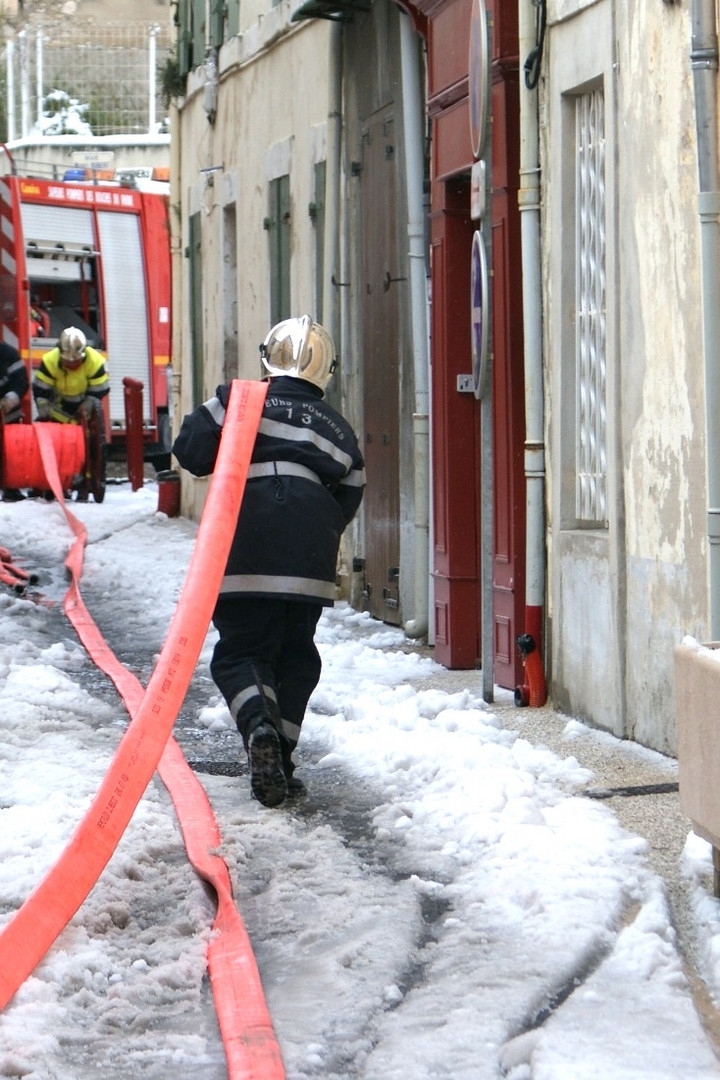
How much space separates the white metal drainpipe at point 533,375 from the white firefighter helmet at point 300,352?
1.83m

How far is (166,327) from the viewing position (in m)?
25.2

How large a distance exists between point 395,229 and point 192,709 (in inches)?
146

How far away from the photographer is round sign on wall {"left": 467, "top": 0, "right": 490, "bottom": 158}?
8367 millimetres

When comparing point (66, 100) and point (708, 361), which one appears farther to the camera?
point (66, 100)

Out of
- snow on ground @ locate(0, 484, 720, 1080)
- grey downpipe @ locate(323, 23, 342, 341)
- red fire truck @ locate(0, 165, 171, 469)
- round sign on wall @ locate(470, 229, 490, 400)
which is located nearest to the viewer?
snow on ground @ locate(0, 484, 720, 1080)

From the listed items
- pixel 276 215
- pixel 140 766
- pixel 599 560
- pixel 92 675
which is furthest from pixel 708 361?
pixel 276 215

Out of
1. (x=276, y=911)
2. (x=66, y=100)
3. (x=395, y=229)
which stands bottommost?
(x=276, y=911)

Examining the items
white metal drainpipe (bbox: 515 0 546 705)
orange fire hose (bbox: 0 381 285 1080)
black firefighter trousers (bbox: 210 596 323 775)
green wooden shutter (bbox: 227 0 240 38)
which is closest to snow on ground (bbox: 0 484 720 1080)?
orange fire hose (bbox: 0 381 285 1080)

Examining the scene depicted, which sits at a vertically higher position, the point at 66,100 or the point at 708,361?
the point at 66,100

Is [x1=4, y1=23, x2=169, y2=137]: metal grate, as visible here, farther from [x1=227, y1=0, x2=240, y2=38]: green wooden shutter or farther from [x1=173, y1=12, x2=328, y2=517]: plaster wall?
[x1=227, y1=0, x2=240, y2=38]: green wooden shutter

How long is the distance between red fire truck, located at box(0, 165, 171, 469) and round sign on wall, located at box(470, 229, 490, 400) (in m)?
14.9

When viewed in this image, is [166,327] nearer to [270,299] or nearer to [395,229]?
[270,299]

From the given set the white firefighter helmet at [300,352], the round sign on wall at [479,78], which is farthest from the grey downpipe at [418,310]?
the white firefighter helmet at [300,352]

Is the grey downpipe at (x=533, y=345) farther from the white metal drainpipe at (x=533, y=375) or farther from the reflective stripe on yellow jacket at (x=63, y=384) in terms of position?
the reflective stripe on yellow jacket at (x=63, y=384)
